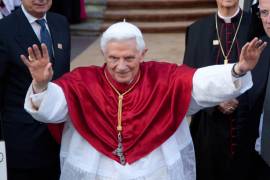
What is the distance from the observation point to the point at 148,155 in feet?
8.28

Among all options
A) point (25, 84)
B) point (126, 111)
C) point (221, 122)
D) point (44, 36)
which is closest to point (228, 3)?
point (221, 122)

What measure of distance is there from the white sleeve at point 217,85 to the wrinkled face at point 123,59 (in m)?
0.30

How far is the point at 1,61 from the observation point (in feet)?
9.37

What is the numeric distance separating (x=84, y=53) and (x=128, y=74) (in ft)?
19.5

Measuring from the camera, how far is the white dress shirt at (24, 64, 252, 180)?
2.37 meters

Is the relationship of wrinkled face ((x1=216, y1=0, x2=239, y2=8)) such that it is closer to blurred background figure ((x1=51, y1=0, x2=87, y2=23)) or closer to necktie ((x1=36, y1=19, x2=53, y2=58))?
necktie ((x1=36, y1=19, x2=53, y2=58))

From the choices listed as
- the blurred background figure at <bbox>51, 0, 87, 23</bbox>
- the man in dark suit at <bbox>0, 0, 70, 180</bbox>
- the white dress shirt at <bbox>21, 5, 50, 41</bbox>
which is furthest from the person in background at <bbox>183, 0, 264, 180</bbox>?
the blurred background figure at <bbox>51, 0, 87, 23</bbox>

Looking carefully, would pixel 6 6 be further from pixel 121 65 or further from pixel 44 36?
pixel 121 65

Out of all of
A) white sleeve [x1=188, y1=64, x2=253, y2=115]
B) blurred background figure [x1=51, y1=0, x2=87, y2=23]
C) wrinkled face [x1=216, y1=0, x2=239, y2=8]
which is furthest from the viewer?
blurred background figure [x1=51, y1=0, x2=87, y2=23]

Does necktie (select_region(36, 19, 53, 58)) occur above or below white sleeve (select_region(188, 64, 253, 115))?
above

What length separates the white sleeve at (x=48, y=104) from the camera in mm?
2328

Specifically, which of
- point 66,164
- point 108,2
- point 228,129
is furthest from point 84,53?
point 66,164

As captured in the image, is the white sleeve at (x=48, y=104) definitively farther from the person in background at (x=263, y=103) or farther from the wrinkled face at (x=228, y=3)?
the wrinkled face at (x=228, y=3)

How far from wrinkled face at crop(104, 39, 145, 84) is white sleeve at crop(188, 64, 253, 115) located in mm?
296
